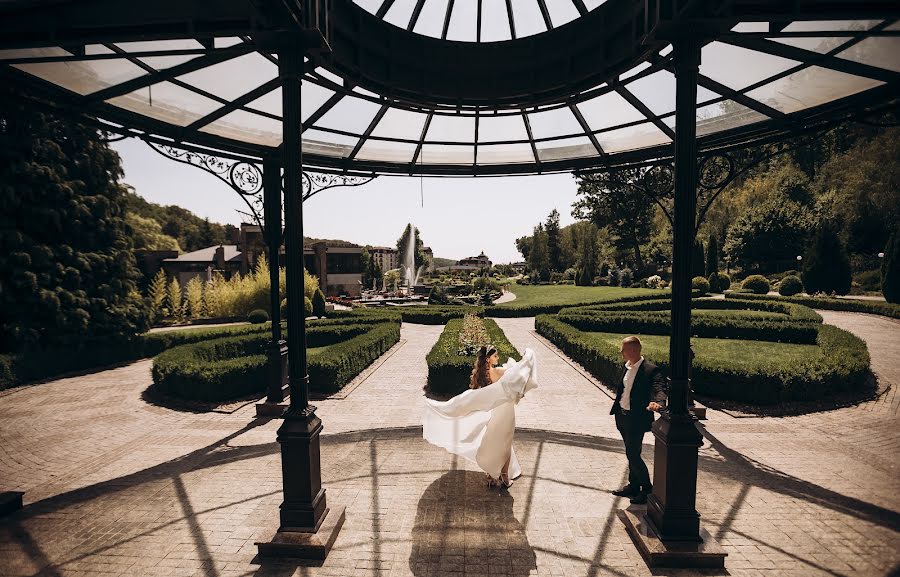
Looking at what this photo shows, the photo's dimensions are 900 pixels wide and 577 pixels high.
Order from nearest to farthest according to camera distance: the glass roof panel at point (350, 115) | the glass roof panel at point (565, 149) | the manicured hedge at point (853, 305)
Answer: the glass roof panel at point (350, 115)
the glass roof panel at point (565, 149)
the manicured hedge at point (853, 305)

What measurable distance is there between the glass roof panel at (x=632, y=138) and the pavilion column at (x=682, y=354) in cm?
360

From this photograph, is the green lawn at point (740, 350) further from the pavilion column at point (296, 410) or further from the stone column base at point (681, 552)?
the pavilion column at point (296, 410)

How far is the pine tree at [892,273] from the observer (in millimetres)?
21188

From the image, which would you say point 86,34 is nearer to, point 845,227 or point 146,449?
point 146,449

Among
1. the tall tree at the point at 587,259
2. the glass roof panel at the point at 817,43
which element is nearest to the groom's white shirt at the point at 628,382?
the glass roof panel at the point at 817,43

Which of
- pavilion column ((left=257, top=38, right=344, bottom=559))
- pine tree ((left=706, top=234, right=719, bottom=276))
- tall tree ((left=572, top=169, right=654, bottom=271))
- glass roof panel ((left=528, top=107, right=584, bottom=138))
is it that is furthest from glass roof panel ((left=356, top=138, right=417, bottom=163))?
tall tree ((left=572, top=169, right=654, bottom=271))

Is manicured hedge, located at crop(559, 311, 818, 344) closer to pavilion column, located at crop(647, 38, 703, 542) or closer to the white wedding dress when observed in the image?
the white wedding dress

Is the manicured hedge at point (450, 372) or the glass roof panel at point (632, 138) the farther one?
the manicured hedge at point (450, 372)

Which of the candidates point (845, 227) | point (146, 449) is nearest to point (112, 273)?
point (146, 449)

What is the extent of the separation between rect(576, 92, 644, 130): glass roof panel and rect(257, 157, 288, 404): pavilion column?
20.3 feet

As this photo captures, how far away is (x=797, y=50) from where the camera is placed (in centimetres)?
465

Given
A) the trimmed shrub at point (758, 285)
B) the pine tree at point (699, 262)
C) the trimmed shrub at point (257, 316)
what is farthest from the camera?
the pine tree at point (699, 262)

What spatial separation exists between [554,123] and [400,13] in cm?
343

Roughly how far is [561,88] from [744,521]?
6.08 metres
